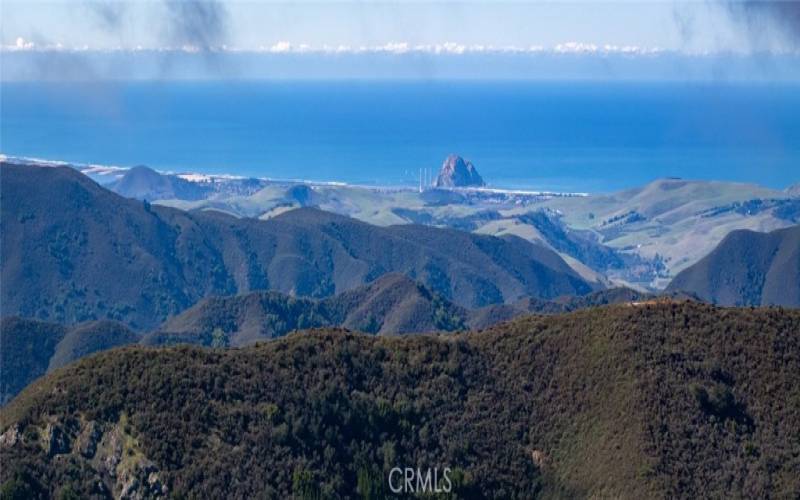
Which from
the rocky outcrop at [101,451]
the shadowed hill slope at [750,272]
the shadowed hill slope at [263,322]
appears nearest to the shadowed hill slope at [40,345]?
the shadowed hill slope at [263,322]

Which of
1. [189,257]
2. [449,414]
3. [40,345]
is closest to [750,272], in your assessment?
[189,257]

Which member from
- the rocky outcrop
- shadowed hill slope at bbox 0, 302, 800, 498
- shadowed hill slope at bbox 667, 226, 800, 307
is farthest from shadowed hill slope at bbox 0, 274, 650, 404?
the rocky outcrop

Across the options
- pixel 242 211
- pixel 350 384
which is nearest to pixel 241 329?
pixel 350 384

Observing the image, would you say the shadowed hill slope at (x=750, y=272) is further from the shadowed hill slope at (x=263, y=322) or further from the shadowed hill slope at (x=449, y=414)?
the shadowed hill slope at (x=449, y=414)

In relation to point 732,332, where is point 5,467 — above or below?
below

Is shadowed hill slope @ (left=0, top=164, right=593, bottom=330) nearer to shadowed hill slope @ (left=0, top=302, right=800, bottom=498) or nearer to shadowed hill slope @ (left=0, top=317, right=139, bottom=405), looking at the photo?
shadowed hill slope @ (left=0, top=317, right=139, bottom=405)

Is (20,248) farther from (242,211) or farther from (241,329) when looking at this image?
(242,211)

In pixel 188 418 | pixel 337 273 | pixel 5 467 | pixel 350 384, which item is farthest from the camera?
pixel 337 273

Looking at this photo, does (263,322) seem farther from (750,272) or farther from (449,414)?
(750,272)
